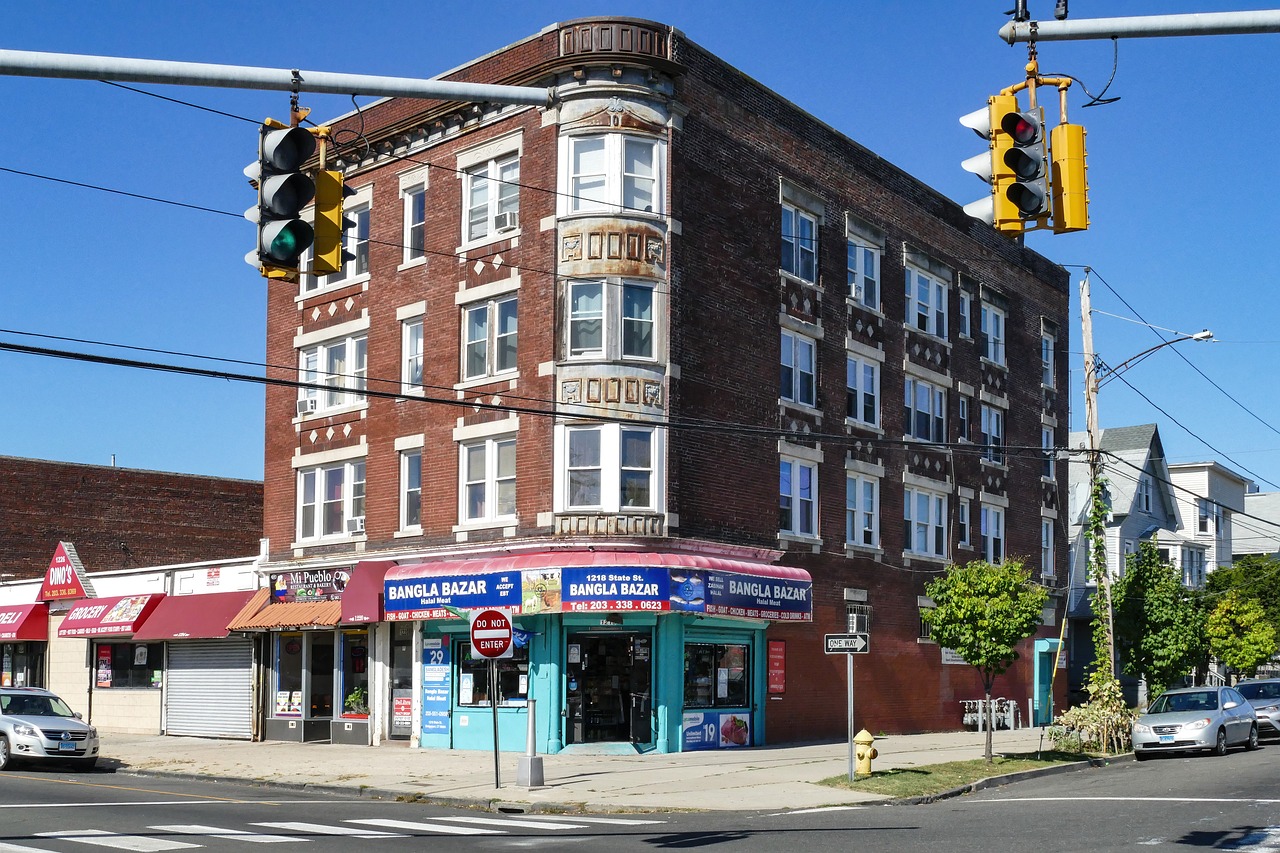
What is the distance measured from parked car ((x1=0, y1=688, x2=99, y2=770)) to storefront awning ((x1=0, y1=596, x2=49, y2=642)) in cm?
1623

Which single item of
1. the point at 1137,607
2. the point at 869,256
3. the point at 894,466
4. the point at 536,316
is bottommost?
the point at 1137,607

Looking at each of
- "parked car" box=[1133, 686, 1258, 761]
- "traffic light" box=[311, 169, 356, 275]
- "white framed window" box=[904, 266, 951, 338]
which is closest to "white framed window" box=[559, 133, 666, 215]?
"white framed window" box=[904, 266, 951, 338]

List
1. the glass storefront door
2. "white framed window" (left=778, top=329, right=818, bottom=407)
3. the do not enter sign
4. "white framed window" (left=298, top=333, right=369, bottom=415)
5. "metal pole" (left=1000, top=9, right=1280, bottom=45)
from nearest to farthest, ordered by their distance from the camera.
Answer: "metal pole" (left=1000, top=9, right=1280, bottom=45), the do not enter sign, the glass storefront door, "white framed window" (left=778, top=329, right=818, bottom=407), "white framed window" (left=298, top=333, right=369, bottom=415)

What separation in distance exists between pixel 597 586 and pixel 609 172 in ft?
28.7

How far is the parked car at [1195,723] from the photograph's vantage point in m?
28.8

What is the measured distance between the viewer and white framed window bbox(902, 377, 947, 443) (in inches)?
1544

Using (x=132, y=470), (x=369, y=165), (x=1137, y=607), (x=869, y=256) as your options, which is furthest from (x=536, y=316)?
(x=132, y=470)

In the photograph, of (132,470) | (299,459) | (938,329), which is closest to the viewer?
(299,459)

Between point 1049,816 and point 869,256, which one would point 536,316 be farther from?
point 1049,816

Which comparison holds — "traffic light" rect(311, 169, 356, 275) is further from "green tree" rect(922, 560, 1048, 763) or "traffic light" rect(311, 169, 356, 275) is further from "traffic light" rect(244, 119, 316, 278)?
"green tree" rect(922, 560, 1048, 763)

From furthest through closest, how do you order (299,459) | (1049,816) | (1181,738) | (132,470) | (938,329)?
(132,470) → (938,329) → (299,459) → (1181,738) → (1049,816)

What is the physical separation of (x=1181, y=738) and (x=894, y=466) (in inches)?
458

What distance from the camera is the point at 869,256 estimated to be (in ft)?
123

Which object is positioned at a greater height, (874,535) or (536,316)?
(536,316)
